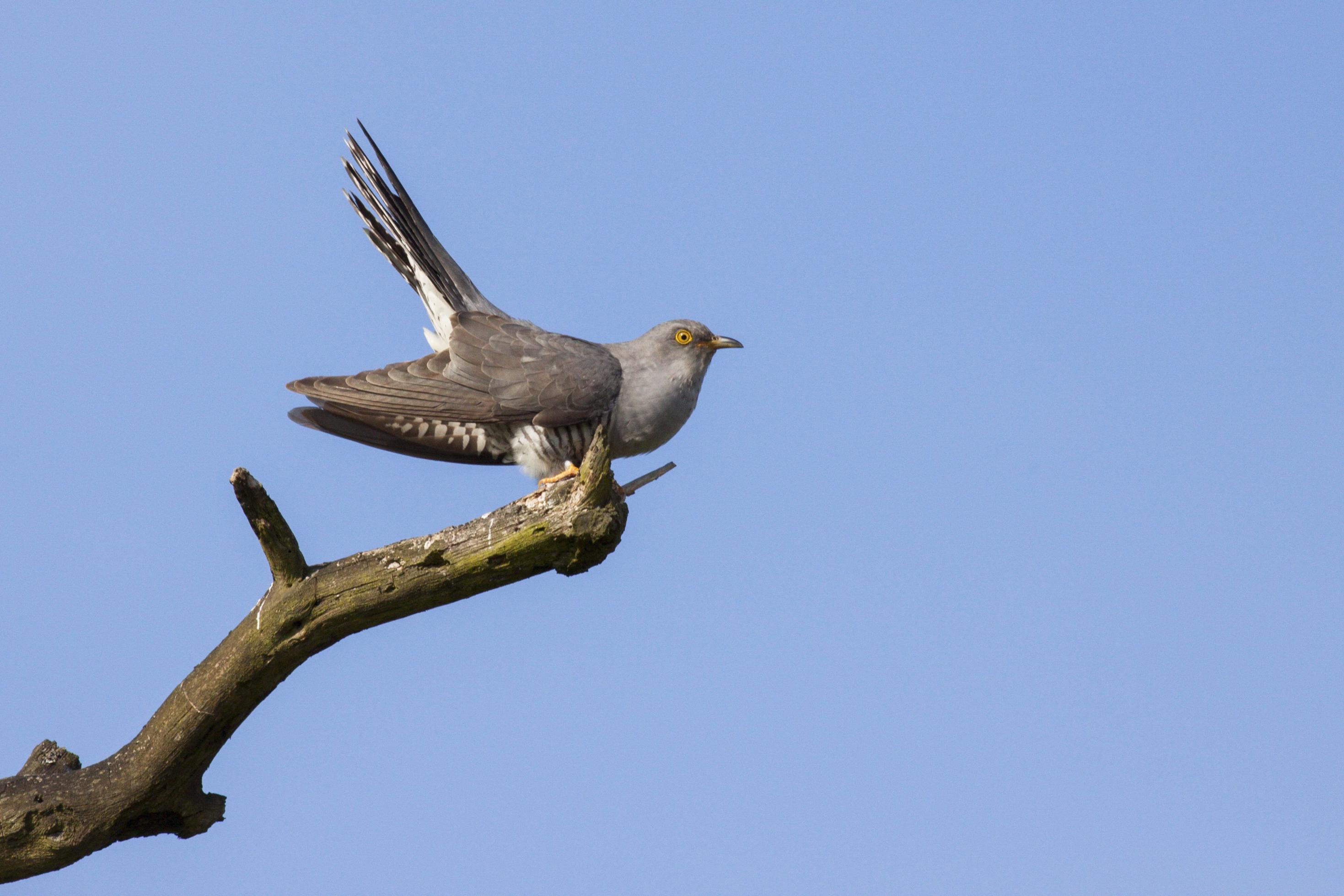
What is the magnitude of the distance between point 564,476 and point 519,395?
2.16 ft

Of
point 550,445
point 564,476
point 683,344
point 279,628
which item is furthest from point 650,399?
point 279,628

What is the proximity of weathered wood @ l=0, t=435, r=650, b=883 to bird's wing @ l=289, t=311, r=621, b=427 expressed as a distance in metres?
0.89

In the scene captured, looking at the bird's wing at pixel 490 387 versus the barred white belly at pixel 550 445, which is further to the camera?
the barred white belly at pixel 550 445

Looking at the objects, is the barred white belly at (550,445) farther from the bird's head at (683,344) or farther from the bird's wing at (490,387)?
the bird's head at (683,344)

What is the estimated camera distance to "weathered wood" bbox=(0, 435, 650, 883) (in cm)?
443

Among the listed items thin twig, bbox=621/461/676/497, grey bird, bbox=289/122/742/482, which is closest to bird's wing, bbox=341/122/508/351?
grey bird, bbox=289/122/742/482

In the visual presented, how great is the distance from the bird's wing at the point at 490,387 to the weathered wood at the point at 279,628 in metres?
0.89

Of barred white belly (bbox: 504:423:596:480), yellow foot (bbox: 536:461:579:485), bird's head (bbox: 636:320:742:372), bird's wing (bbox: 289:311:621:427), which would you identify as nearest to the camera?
yellow foot (bbox: 536:461:579:485)

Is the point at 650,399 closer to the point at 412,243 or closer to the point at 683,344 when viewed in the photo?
the point at 683,344

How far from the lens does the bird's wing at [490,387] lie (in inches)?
216

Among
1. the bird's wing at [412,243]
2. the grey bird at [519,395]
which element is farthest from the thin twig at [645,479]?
the bird's wing at [412,243]

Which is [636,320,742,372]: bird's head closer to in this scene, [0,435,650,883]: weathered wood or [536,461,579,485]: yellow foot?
[536,461,579,485]: yellow foot

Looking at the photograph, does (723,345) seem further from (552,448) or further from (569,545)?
(569,545)

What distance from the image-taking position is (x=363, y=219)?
20.7ft
